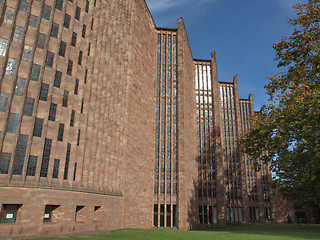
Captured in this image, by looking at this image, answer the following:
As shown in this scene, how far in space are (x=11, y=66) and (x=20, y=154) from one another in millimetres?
7448

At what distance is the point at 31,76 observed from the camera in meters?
22.2

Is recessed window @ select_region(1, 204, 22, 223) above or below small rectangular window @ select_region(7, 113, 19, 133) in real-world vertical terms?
below

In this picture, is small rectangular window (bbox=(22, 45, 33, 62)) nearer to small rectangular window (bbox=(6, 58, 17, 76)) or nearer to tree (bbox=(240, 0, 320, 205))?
small rectangular window (bbox=(6, 58, 17, 76))

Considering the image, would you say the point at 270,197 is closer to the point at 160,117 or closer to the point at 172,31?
the point at 160,117

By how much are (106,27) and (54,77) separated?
14.5m

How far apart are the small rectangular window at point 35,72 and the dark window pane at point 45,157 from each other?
215 inches

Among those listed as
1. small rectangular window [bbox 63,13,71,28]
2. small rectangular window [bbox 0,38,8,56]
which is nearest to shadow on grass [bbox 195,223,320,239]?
small rectangular window [bbox 63,13,71,28]

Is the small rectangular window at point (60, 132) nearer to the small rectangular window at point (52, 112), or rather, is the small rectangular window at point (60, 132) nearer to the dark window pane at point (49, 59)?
the small rectangular window at point (52, 112)

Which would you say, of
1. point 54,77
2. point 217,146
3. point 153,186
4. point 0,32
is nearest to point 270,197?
point 217,146

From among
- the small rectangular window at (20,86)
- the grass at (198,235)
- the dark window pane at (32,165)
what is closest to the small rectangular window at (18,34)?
the small rectangular window at (20,86)

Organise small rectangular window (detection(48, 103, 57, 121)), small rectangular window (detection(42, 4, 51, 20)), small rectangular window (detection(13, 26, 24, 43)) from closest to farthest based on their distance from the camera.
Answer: small rectangular window (detection(13, 26, 24, 43)) < small rectangular window (detection(48, 103, 57, 121)) < small rectangular window (detection(42, 4, 51, 20))

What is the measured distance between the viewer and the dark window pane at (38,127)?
70.5ft

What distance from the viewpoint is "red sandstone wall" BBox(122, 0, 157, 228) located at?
33312mm

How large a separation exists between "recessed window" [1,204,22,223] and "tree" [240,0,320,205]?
68.8ft
